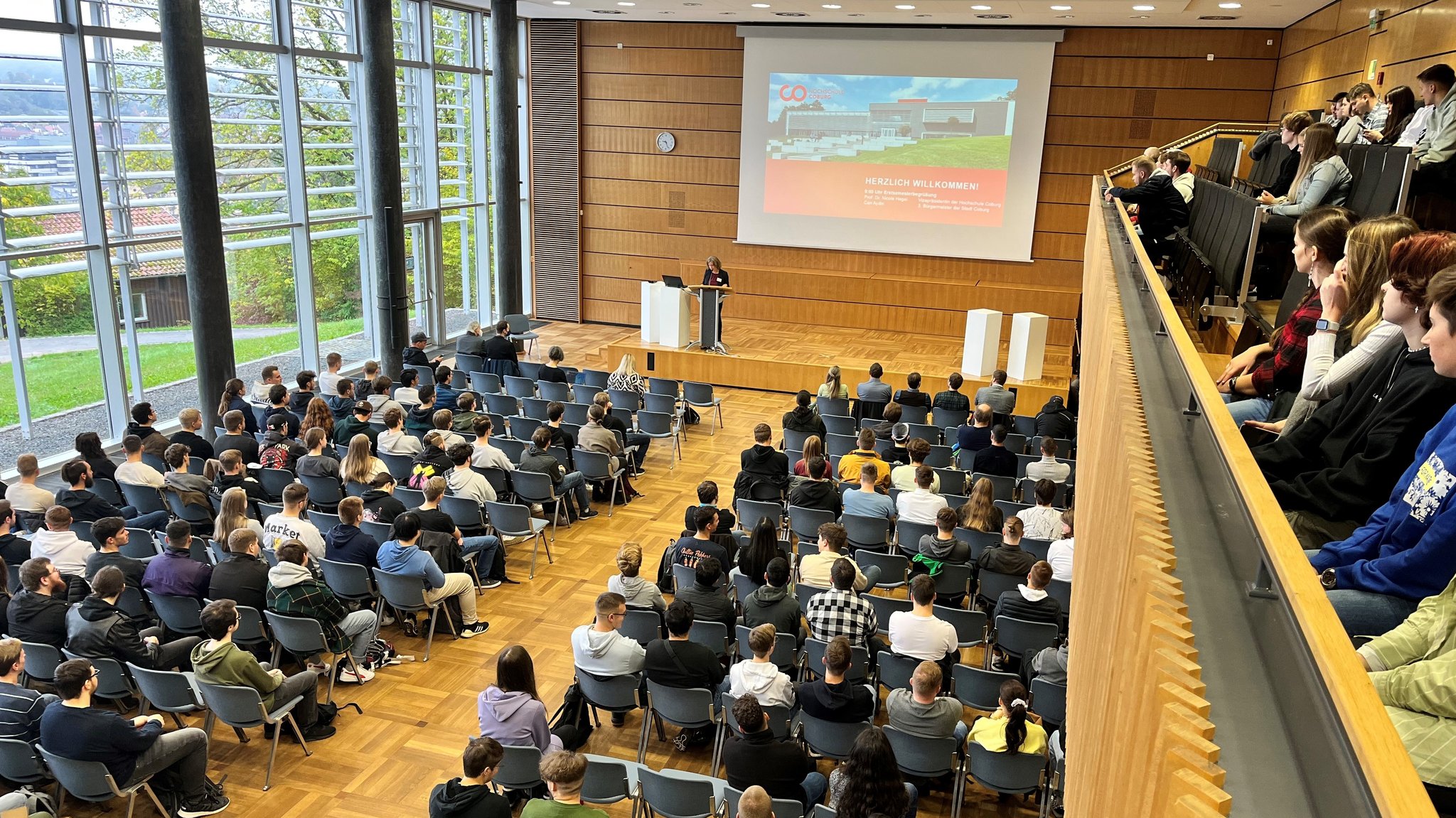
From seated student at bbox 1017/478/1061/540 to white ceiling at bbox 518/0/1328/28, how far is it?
7761mm

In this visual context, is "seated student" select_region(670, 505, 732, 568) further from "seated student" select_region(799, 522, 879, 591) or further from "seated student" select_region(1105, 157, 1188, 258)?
"seated student" select_region(1105, 157, 1188, 258)

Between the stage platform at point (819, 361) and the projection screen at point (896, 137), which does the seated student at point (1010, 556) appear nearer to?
the stage platform at point (819, 361)

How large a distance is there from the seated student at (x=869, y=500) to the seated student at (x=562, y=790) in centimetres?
393

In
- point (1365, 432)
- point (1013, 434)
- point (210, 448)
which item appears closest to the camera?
point (1365, 432)

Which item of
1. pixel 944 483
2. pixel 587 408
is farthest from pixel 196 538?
pixel 944 483

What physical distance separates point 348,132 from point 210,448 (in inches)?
266

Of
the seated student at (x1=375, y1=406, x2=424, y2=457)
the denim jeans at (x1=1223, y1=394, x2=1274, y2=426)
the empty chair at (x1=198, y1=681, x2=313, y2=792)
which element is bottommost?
the empty chair at (x1=198, y1=681, x2=313, y2=792)

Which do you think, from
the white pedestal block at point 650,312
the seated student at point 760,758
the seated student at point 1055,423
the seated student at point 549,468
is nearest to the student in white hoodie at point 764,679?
the seated student at point 760,758

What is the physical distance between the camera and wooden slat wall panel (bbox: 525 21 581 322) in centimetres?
1753

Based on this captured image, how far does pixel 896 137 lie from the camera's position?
1605 cm

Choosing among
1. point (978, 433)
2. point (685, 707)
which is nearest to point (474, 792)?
point (685, 707)

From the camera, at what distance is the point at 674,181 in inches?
693

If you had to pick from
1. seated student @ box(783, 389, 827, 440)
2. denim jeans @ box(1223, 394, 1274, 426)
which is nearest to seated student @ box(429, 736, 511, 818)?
denim jeans @ box(1223, 394, 1274, 426)

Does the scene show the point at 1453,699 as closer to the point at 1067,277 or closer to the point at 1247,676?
the point at 1247,676
